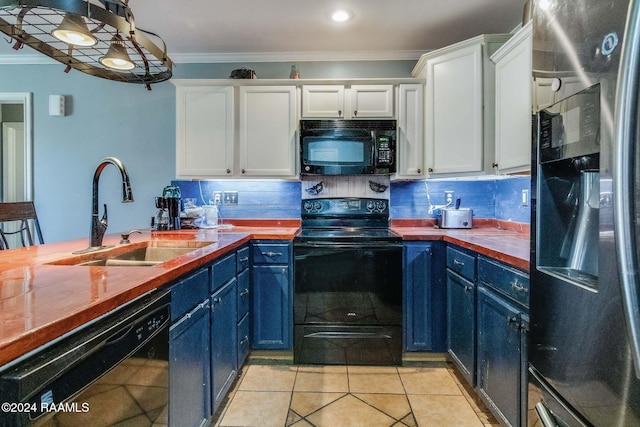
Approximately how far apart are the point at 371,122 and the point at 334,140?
0.32 metres

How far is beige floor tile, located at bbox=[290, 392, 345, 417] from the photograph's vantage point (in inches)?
73.3

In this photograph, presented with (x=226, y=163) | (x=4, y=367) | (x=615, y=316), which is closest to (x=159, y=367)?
(x=4, y=367)

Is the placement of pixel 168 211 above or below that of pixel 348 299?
above

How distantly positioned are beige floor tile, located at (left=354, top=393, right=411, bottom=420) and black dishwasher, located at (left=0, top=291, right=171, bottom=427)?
121 centimetres

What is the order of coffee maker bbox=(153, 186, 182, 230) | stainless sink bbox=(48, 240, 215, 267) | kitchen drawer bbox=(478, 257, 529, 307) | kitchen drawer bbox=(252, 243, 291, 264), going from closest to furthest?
1. kitchen drawer bbox=(478, 257, 529, 307)
2. stainless sink bbox=(48, 240, 215, 267)
3. kitchen drawer bbox=(252, 243, 291, 264)
4. coffee maker bbox=(153, 186, 182, 230)

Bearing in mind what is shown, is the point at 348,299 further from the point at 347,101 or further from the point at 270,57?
the point at 270,57

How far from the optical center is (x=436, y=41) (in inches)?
108

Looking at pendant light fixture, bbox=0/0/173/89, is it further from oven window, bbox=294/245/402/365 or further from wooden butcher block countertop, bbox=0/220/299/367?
oven window, bbox=294/245/402/365

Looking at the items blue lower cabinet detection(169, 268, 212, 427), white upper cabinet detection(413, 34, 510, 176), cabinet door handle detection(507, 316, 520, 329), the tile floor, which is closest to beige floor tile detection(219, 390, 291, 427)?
the tile floor

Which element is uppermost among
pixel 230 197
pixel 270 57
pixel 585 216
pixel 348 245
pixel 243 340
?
pixel 270 57

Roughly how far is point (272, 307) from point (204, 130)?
1461mm

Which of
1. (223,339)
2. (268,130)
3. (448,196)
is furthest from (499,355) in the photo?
(268,130)

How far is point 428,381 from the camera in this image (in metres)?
2.16

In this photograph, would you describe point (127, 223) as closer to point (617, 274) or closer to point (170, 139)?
point (170, 139)
